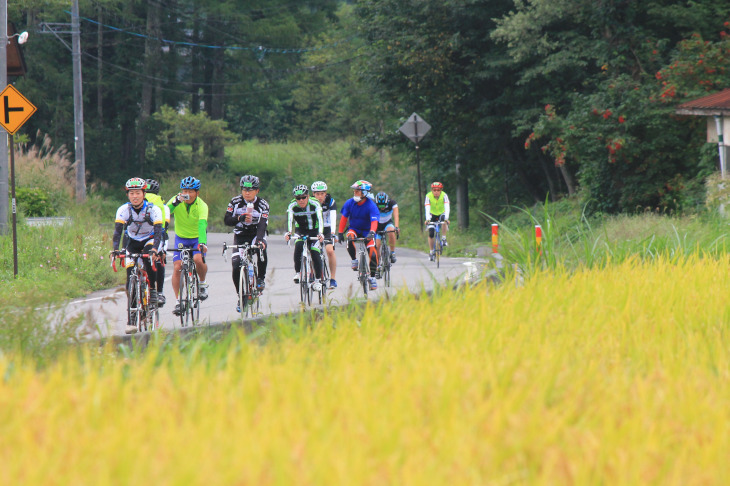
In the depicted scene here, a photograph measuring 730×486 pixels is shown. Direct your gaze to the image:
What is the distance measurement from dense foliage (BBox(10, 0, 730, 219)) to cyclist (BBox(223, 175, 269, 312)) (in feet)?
12.8

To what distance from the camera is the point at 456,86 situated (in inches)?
1238

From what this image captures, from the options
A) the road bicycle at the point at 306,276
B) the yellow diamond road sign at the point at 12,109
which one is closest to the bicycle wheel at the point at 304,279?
the road bicycle at the point at 306,276

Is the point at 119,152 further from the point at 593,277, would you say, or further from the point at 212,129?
the point at 593,277

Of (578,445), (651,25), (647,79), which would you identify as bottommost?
(578,445)

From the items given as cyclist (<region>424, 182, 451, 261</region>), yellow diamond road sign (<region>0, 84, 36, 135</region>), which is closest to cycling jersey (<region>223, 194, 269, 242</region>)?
yellow diamond road sign (<region>0, 84, 36, 135</region>)

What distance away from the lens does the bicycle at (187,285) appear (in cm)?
1138

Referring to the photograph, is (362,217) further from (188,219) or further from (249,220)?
(188,219)

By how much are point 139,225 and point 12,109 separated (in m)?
7.07

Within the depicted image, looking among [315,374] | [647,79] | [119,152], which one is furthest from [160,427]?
[119,152]

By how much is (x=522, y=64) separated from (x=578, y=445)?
89.7 feet

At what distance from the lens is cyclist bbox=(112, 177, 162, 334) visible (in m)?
10.8

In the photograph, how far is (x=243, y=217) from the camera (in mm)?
12352

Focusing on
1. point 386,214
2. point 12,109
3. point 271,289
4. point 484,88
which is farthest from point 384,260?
point 484,88

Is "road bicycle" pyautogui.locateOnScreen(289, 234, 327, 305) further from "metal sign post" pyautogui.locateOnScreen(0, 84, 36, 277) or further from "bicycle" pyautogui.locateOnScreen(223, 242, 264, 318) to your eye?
"metal sign post" pyautogui.locateOnScreen(0, 84, 36, 277)
